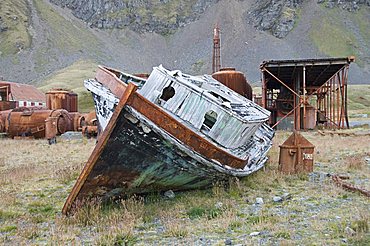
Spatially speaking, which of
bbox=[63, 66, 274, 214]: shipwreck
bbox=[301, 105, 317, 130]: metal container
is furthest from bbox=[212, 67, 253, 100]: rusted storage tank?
bbox=[63, 66, 274, 214]: shipwreck

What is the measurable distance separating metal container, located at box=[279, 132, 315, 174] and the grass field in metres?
0.34

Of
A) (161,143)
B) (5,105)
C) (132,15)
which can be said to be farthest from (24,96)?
(132,15)

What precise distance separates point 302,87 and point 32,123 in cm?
1747

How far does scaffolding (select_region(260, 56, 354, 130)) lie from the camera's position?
22205 mm

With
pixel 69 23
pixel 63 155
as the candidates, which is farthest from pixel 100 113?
pixel 69 23

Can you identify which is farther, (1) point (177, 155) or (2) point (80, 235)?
(1) point (177, 155)

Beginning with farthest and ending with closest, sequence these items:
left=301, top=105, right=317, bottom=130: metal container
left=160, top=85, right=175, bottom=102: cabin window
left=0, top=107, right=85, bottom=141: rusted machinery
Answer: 1. left=301, top=105, right=317, bottom=130: metal container
2. left=0, top=107, right=85, bottom=141: rusted machinery
3. left=160, top=85, right=175, bottom=102: cabin window

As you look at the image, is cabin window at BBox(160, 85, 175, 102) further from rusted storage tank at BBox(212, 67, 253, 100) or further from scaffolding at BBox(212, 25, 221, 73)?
scaffolding at BBox(212, 25, 221, 73)

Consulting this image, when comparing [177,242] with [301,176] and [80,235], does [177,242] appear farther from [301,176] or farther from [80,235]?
[301,176]

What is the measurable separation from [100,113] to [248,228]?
16.7 feet

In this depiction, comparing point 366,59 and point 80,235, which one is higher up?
point 366,59

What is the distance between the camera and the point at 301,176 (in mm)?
9117

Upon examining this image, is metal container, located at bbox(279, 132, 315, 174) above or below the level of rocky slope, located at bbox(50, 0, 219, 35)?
below

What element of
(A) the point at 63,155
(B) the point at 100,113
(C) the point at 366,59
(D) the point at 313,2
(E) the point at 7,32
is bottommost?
(A) the point at 63,155
